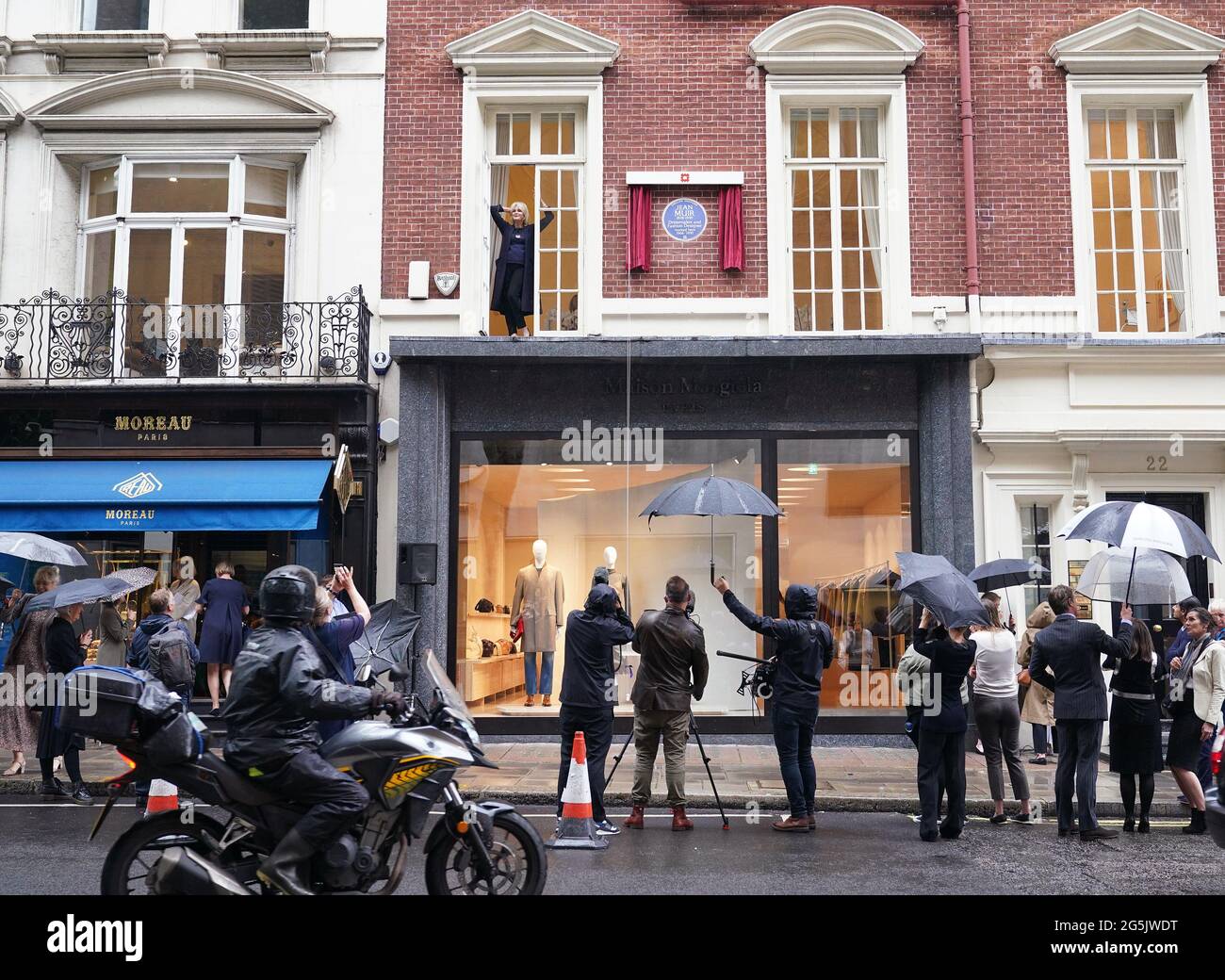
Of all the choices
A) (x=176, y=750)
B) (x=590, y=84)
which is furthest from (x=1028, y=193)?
(x=176, y=750)

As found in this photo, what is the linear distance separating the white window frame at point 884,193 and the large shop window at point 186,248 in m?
Result: 5.94

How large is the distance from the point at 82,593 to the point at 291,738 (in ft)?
17.0

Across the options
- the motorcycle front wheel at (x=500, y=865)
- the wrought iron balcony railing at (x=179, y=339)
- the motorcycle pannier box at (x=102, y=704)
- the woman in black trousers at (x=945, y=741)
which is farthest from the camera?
the wrought iron balcony railing at (x=179, y=339)

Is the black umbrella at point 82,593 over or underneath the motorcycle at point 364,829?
over

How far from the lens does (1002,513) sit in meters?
13.3

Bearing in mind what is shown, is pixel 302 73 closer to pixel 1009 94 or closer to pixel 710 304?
pixel 710 304

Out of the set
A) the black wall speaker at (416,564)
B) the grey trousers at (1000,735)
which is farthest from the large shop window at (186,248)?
the grey trousers at (1000,735)

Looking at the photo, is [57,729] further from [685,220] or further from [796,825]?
[685,220]

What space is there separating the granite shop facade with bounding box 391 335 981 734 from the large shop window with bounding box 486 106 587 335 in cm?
99

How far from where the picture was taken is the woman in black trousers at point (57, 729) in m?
9.84

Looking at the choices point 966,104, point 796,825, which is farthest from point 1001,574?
point 966,104

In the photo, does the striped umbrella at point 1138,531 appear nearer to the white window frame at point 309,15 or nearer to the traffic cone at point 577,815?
the traffic cone at point 577,815

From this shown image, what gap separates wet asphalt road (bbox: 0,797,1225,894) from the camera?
6887 mm

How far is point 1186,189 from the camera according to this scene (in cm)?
1388
